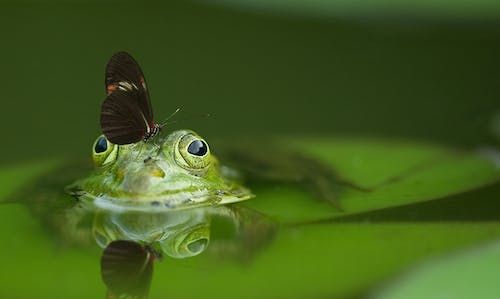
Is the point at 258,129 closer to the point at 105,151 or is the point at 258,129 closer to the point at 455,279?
the point at 105,151

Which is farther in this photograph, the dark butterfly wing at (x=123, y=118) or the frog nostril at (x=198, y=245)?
the dark butterfly wing at (x=123, y=118)

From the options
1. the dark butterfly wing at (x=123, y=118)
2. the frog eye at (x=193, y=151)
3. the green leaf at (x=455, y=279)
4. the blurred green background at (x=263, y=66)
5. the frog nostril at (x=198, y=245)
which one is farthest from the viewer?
the blurred green background at (x=263, y=66)

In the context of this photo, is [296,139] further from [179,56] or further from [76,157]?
[179,56]

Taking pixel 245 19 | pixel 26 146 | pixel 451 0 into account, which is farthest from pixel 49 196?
pixel 451 0

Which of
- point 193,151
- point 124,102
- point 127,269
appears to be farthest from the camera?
point 193,151

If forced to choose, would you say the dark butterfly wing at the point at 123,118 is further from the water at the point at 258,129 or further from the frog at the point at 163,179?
the water at the point at 258,129

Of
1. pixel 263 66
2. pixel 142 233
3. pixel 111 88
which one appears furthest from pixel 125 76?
pixel 263 66

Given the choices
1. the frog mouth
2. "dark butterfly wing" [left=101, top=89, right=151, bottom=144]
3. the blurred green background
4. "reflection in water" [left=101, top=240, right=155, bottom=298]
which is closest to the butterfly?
"dark butterfly wing" [left=101, top=89, right=151, bottom=144]

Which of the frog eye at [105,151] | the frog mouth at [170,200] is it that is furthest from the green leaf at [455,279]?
the frog eye at [105,151]
